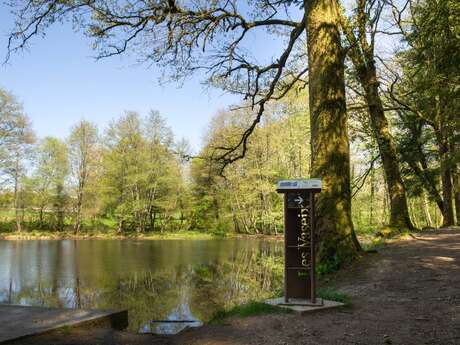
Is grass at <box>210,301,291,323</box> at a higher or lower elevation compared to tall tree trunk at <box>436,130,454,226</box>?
lower

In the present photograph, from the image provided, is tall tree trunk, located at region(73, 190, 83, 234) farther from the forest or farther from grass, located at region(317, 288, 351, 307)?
grass, located at region(317, 288, 351, 307)

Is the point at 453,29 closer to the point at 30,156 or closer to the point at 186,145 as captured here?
the point at 186,145

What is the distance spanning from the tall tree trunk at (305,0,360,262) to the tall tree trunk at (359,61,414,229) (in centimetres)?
457

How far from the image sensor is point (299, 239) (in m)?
5.36

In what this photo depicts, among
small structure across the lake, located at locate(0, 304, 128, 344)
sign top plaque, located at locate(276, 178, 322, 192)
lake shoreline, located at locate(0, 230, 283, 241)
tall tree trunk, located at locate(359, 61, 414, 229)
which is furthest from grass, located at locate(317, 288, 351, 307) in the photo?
lake shoreline, located at locate(0, 230, 283, 241)

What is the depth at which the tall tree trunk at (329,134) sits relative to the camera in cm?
731

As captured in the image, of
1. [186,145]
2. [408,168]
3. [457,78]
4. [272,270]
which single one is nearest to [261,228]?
[186,145]

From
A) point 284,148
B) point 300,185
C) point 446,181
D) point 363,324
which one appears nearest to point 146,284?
point 300,185

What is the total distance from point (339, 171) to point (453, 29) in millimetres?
3129

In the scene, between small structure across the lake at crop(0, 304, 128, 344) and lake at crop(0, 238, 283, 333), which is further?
lake at crop(0, 238, 283, 333)

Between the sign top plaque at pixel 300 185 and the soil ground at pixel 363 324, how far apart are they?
1.47 m

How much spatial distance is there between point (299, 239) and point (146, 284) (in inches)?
280

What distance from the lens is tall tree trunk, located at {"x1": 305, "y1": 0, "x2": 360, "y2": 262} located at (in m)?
7.31

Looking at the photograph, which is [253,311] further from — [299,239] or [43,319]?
[43,319]
